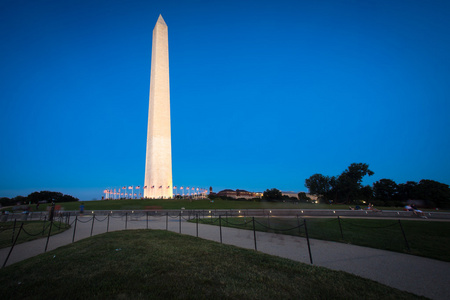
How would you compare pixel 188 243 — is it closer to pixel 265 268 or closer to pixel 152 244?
pixel 152 244

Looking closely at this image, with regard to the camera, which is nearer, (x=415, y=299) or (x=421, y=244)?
(x=415, y=299)

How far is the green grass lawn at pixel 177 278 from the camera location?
16.2 feet

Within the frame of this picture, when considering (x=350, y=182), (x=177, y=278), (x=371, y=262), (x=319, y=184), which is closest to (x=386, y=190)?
(x=350, y=182)

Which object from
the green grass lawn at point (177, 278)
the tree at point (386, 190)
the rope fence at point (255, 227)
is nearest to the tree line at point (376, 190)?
the tree at point (386, 190)

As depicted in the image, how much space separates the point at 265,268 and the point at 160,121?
187 ft

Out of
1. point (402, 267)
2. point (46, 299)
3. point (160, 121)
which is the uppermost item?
point (160, 121)

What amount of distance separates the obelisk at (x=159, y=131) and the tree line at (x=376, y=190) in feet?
140

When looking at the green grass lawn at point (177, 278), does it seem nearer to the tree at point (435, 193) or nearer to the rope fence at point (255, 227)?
the rope fence at point (255, 227)

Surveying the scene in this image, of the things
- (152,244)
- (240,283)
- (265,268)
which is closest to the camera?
(240,283)

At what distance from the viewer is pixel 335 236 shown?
12.9 metres

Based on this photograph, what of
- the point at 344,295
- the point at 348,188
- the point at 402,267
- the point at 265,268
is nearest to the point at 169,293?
the point at 265,268

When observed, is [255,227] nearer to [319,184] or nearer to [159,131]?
[159,131]

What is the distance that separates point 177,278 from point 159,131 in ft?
186

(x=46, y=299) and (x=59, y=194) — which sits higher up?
(x=59, y=194)
